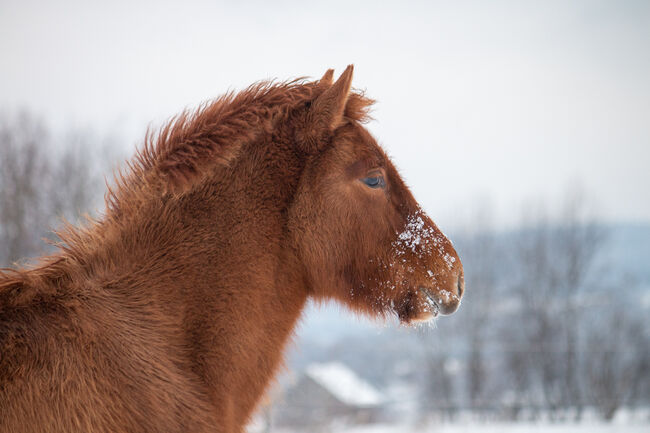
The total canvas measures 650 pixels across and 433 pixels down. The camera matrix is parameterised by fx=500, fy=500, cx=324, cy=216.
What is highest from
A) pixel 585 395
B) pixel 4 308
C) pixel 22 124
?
pixel 4 308

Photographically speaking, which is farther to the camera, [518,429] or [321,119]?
[518,429]

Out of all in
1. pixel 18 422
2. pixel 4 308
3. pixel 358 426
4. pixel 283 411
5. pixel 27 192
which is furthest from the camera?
pixel 27 192

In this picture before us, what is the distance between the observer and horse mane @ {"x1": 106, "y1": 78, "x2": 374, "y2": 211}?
2736 millimetres

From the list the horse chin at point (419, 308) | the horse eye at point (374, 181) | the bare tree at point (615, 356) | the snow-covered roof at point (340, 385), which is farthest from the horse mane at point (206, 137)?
the bare tree at point (615, 356)

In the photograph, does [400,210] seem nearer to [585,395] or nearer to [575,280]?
[585,395]

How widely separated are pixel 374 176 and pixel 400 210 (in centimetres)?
29

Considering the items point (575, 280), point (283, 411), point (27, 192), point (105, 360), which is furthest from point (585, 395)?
point (105, 360)

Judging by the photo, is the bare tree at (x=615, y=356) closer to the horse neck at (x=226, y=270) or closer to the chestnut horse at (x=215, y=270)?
the chestnut horse at (x=215, y=270)

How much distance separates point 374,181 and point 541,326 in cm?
2821

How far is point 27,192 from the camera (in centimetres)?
1521

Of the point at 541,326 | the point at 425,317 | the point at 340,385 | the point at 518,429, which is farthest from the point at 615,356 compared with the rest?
the point at 425,317

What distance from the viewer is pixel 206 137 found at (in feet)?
9.26

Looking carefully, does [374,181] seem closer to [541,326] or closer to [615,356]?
[615,356]

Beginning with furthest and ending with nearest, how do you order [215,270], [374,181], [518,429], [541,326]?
[541,326]
[518,429]
[374,181]
[215,270]
